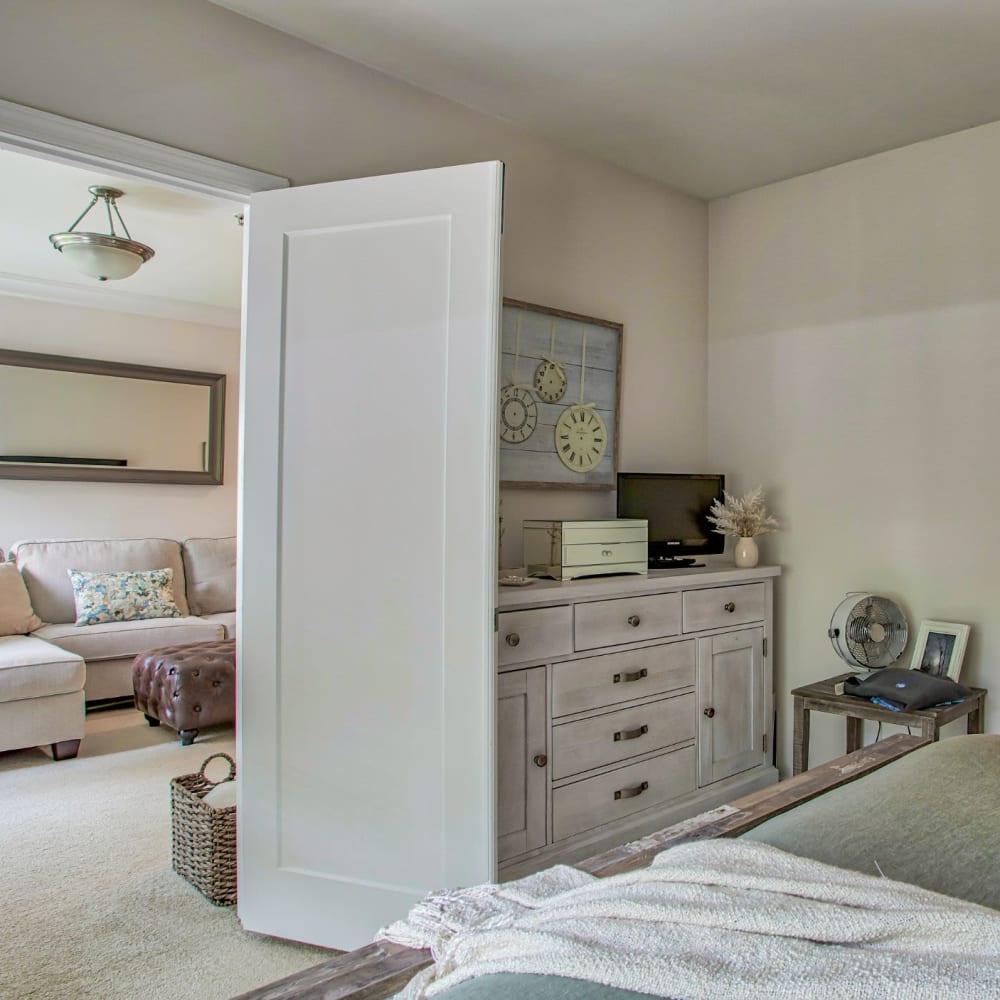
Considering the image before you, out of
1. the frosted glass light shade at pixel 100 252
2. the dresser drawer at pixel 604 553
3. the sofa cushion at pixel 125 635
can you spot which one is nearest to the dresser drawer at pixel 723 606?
the dresser drawer at pixel 604 553

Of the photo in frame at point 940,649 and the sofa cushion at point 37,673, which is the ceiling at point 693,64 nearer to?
the photo in frame at point 940,649

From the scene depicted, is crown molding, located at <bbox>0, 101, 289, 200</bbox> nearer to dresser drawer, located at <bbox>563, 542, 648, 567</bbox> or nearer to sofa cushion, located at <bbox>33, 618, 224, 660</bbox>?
dresser drawer, located at <bbox>563, 542, 648, 567</bbox>

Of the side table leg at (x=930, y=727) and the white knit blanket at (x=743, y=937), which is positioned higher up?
the white knit blanket at (x=743, y=937)

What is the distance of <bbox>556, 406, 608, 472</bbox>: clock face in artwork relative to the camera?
3152 millimetres

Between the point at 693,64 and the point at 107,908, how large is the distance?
10.3 feet

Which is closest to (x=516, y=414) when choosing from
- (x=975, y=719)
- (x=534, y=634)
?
(x=534, y=634)

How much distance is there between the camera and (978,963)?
691 millimetres

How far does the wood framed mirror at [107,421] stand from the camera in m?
5.20

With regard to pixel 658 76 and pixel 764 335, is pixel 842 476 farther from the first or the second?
pixel 658 76

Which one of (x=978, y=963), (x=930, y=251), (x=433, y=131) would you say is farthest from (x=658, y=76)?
(x=978, y=963)

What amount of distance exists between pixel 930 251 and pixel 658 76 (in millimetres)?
1247

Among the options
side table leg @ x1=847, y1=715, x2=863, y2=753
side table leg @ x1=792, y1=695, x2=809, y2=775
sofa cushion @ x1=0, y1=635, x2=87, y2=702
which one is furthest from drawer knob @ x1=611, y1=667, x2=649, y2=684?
sofa cushion @ x1=0, y1=635, x2=87, y2=702

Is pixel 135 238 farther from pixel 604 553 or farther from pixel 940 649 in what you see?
pixel 940 649

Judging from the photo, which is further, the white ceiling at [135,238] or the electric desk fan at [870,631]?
the white ceiling at [135,238]
